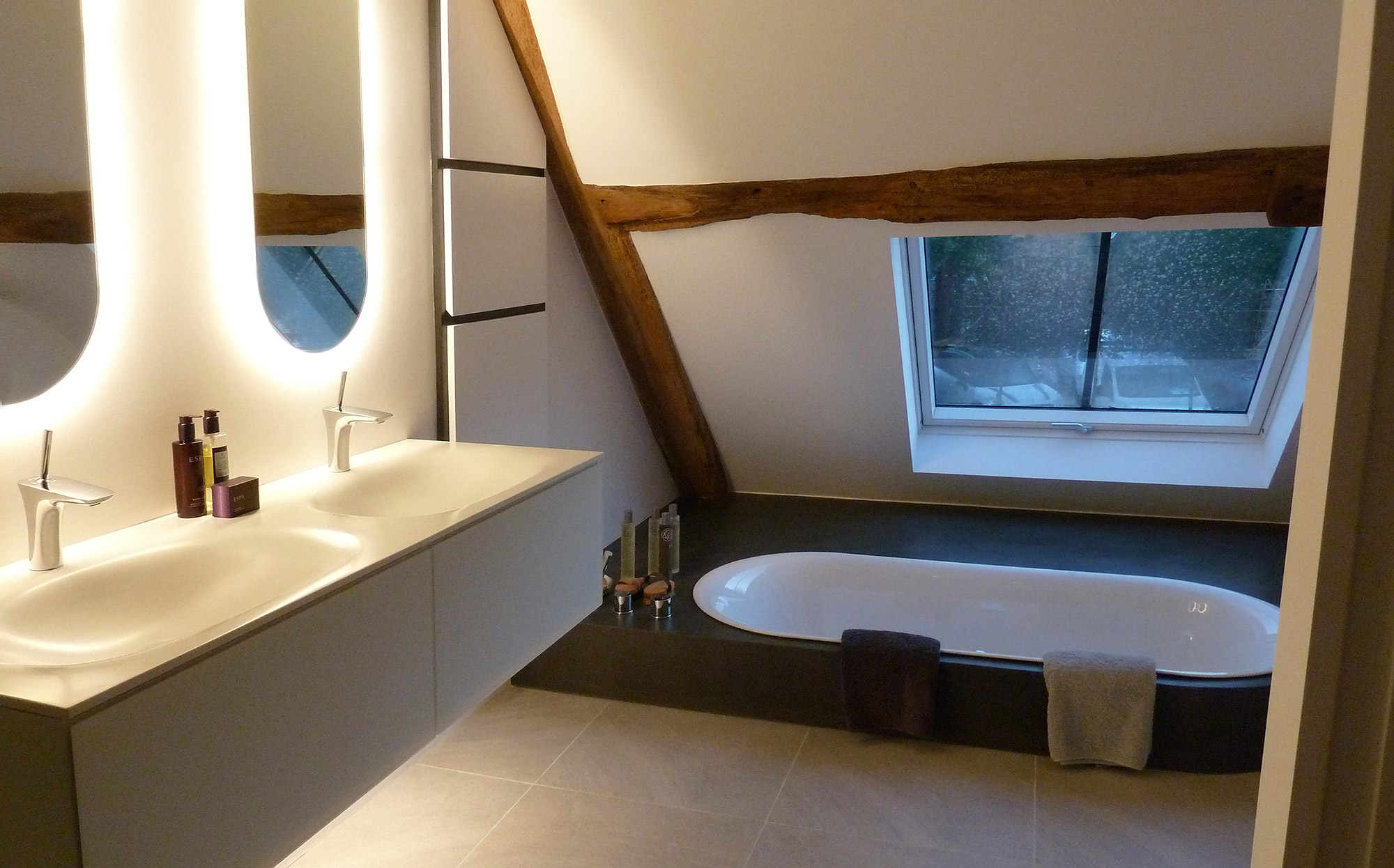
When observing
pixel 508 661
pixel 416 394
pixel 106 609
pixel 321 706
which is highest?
pixel 416 394

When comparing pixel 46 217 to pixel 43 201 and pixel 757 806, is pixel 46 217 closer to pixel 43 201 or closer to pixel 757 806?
pixel 43 201

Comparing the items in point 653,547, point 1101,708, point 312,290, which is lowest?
point 1101,708

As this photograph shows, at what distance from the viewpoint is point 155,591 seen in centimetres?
169

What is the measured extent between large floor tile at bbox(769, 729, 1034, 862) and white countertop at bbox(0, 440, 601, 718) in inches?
48.3

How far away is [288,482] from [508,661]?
625mm

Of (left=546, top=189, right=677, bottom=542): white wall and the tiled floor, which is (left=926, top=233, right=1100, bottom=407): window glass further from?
the tiled floor

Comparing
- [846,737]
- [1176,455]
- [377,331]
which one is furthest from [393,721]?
[1176,455]

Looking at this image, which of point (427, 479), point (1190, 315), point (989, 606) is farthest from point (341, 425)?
point (1190, 315)

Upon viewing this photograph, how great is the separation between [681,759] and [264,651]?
1.97 m

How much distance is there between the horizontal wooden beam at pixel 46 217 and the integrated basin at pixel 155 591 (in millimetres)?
518

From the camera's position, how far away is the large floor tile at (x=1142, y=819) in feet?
8.85

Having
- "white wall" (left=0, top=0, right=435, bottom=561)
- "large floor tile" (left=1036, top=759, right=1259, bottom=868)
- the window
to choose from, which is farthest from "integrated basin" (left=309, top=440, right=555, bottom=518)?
the window

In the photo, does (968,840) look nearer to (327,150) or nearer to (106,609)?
(106,609)

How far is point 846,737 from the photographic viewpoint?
334cm
